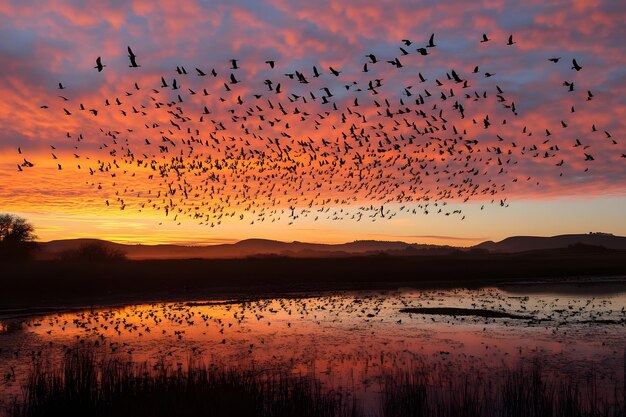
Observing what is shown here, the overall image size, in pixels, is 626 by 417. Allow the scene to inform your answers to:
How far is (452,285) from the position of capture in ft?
215

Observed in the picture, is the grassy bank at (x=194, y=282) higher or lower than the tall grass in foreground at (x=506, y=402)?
higher

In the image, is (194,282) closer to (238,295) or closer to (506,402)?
(238,295)

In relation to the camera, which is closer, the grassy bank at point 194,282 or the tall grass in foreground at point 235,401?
the tall grass in foreground at point 235,401

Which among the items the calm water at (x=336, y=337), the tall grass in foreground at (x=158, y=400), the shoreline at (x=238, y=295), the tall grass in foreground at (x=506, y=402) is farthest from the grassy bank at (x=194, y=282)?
the tall grass in foreground at (x=506, y=402)

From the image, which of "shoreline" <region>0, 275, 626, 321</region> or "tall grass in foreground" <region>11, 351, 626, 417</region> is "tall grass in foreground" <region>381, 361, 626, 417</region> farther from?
"shoreline" <region>0, 275, 626, 321</region>

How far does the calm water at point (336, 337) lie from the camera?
2231cm

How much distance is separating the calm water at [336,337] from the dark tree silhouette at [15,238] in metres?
82.0

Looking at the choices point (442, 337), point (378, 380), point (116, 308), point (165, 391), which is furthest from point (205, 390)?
point (116, 308)

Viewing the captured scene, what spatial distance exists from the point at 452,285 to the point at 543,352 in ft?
136

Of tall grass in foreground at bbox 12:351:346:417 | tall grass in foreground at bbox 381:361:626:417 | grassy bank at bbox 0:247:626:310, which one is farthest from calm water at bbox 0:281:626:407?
grassy bank at bbox 0:247:626:310

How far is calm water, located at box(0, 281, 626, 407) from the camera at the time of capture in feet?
73.2

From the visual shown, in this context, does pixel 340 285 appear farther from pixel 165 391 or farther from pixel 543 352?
pixel 165 391

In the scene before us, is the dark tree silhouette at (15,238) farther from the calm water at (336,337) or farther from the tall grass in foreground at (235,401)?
the tall grass in foreground at (235,401)

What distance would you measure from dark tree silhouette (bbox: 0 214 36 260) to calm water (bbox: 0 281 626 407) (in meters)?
82.0
